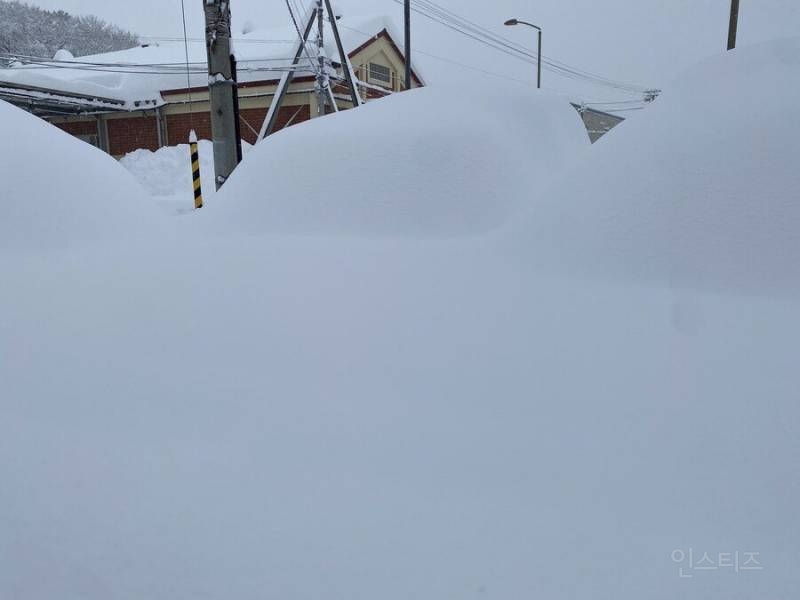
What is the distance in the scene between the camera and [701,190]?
2.84 m

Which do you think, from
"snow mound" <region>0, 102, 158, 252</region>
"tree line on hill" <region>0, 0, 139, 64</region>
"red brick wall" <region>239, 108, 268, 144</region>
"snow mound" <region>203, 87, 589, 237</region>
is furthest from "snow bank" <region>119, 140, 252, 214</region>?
"tree line on hill" <region>0, 0, 139, 64</region>

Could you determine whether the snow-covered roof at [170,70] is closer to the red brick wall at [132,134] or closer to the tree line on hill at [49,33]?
the red brick wall at [132,134]

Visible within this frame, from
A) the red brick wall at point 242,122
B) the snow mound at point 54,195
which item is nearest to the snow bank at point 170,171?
the red brick wall at point 242,122

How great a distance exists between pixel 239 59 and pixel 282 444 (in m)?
19.4

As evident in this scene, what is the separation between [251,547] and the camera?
64.9 inches

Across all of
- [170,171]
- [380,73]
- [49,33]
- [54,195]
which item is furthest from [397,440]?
[49,33]

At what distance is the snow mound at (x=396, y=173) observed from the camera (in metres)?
4.00

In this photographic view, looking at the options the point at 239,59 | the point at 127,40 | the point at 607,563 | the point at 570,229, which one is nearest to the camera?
the point at 607,563

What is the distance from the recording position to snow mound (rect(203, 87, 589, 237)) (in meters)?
4.00

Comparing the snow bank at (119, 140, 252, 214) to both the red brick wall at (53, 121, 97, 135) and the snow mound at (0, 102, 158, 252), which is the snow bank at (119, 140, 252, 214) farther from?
the snow mound at (0, 102, 158, 252)

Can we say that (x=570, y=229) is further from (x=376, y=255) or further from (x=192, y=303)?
(x=192, y=303)

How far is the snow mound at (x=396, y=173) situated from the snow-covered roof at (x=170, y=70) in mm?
14097

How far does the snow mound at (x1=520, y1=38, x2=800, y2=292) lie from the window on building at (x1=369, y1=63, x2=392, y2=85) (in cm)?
1942

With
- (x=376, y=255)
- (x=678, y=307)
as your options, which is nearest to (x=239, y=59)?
(x=376, y=255)
